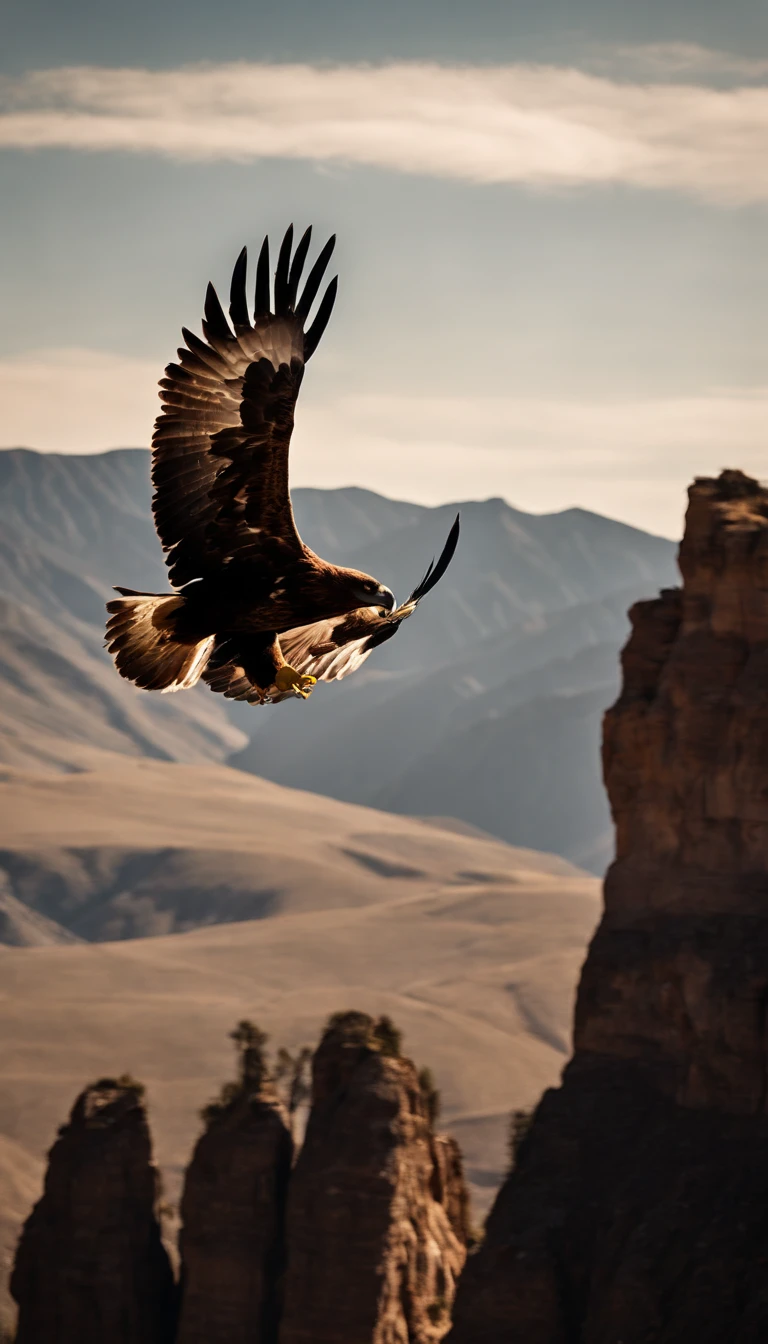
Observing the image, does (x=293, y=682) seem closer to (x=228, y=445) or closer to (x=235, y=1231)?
(x=228, y=445)

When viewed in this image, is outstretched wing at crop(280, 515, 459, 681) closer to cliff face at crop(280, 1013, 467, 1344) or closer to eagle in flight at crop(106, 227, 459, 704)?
eagle in flight at crop(106, 227, 459, 704)

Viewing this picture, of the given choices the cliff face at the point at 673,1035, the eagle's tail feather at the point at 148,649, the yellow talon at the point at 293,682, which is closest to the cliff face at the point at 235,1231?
the cliff face at the point at 673,1035

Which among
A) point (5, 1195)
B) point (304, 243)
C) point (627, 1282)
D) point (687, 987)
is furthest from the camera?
point (5, 1195)

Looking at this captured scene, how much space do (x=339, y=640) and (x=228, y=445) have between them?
7.53ft

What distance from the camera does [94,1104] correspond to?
61.6m

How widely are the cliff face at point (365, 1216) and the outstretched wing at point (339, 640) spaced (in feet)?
128

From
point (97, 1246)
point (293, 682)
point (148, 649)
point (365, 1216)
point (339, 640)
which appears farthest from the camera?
point (97, 1246)

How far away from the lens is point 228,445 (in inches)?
658

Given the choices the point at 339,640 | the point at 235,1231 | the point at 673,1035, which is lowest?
the point at 235,1231

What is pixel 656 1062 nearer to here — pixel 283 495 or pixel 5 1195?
pixel 283 495

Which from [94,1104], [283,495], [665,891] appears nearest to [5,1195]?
[94,1104]

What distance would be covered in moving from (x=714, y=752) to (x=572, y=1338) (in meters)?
17.5

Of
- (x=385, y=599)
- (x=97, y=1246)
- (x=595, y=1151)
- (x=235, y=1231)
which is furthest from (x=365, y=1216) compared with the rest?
(x=385, y=599)

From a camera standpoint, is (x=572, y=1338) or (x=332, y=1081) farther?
(x=332, y=1081)
